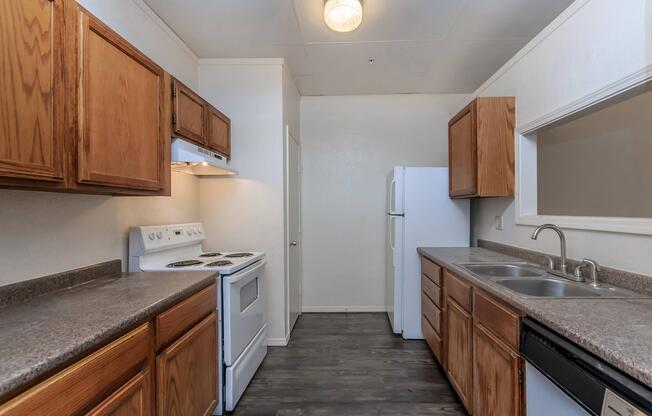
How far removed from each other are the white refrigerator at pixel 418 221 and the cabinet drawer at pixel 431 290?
0.16 m

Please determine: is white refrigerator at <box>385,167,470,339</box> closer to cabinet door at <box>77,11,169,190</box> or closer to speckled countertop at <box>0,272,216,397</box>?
speckled countertop at <box>0,272,216,397</box>

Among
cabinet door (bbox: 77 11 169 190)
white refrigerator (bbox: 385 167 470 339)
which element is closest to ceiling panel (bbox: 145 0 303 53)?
cabinet door (bbox: 77 11 169 190)

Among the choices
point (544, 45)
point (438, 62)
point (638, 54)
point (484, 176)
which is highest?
point (438, 62)

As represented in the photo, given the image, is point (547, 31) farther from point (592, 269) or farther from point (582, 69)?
point (592, 269)

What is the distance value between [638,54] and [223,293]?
2.43 metres

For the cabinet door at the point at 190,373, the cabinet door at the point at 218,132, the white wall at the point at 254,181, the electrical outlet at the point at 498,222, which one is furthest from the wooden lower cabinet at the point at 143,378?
the electrical outlet at the point at 498,222

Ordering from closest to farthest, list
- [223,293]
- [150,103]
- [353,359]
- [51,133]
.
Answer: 1. [51,133]
2. [150,103]
3. [223,293]
4. [353,359]

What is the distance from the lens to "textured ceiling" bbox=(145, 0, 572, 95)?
202cm

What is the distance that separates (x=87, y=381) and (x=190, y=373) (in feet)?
2.24

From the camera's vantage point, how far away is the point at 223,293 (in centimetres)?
188

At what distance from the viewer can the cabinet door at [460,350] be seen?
1.74m

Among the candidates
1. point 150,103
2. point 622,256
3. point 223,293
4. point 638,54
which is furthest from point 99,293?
point 638,54

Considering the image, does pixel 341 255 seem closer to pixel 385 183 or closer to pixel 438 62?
pixel 385 183

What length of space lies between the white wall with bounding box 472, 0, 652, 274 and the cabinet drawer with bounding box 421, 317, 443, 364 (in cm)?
95
